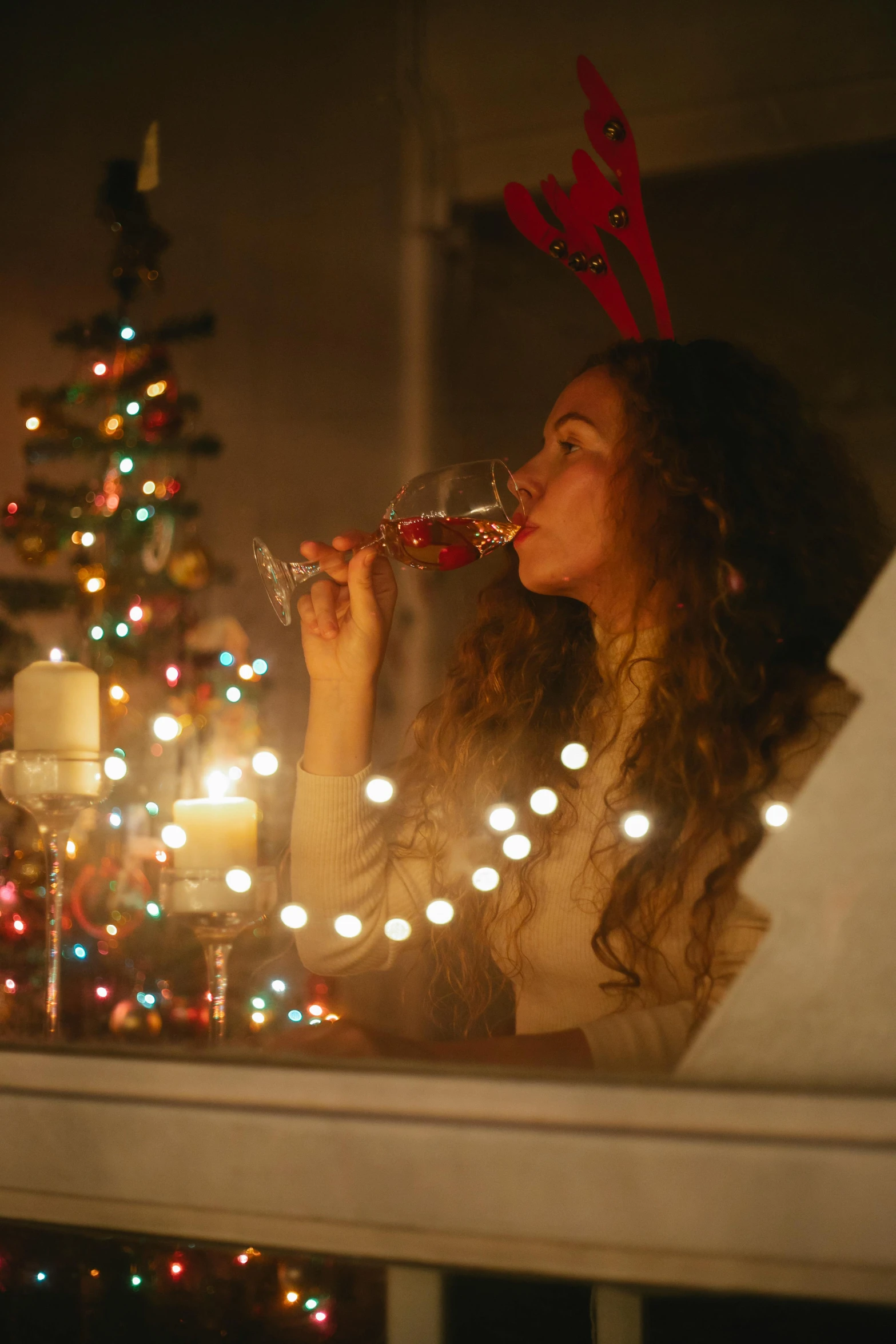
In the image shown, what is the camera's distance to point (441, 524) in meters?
1.12

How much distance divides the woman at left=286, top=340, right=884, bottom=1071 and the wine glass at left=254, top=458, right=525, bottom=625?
0.14ft

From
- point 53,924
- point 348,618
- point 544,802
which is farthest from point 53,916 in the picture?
point 544,802

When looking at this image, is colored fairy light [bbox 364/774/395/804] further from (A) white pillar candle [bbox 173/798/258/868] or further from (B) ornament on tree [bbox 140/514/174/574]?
(B) ornament on tree [bbox 140/514/174/574]

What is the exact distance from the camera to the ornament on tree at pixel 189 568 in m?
2.26

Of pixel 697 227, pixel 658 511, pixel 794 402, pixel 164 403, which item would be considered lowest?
pixel 658 511

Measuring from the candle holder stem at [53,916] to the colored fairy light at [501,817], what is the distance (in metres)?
0.55

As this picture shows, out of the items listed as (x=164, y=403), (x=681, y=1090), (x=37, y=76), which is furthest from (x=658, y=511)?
(x=37, y=76)

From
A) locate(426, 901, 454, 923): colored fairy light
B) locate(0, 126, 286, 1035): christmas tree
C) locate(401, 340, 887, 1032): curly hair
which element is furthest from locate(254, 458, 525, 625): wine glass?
locate(0, 126, 286, 1035): christmas tree

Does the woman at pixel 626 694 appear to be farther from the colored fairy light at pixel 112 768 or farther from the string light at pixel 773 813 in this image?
the colored fairy light at pixel 112 768

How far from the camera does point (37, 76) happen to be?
9.83ft

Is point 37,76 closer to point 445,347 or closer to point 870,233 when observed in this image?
point 445,347

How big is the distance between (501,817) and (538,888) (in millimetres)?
127

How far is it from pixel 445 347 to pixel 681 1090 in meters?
2.62

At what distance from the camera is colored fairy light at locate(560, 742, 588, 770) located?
128 centimetres
